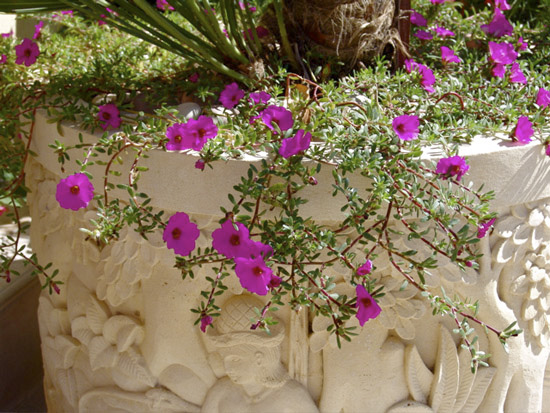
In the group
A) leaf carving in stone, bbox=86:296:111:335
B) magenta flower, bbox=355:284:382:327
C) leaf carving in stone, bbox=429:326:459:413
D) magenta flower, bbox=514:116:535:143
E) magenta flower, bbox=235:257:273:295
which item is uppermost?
magenta flower, bbox=514:116:535:143

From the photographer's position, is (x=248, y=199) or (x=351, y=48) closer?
(x=248, y=199)

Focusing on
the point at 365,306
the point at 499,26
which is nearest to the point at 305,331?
the point at 365,306

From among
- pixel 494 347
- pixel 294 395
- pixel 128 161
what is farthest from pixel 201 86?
pixel 494 347

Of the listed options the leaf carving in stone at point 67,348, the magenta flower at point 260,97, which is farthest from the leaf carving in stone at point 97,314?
the magenta flower at point 260,97

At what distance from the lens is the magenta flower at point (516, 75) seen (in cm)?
162

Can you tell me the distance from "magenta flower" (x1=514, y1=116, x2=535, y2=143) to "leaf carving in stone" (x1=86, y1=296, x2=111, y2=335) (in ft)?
3.08

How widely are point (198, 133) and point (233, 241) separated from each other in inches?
8.9

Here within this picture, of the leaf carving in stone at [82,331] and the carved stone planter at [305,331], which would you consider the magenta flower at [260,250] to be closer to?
the carved stone planter at [305,331]

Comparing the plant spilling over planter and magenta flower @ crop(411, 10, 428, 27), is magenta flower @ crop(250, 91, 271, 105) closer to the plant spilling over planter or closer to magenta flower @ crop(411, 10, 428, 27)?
the plant spilling over planter

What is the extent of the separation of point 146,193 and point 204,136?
0.57 ft

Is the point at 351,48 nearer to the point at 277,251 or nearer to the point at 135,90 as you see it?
the point at 135,90

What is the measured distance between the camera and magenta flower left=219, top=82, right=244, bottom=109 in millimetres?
1521

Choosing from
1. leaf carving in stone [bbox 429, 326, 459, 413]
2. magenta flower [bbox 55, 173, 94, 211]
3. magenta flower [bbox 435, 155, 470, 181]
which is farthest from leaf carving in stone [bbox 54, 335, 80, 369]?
magenta flower [bbox 435, 155, 470, 181]

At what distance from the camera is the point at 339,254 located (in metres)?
1.24
